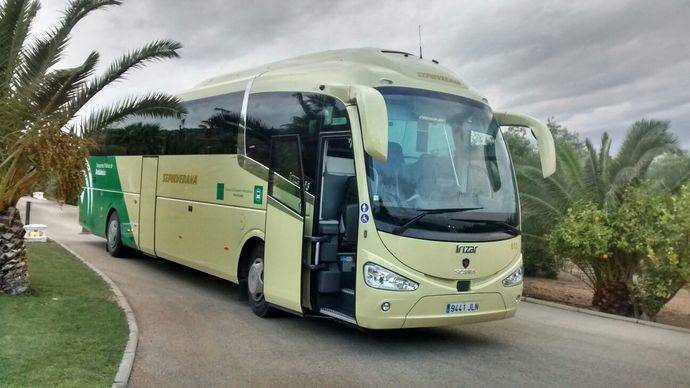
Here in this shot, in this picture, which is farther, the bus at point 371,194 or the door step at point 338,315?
the door step at point 338,315

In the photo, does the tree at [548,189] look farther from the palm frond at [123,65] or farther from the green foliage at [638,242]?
the palm frond at [123,65]

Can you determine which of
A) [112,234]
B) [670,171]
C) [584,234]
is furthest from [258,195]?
[670,171]

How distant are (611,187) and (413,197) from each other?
664 centimetres

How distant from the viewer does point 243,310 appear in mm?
9516

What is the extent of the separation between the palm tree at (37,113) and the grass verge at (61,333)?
80 centimetres

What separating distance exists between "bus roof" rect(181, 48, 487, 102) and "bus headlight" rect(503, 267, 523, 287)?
230cm

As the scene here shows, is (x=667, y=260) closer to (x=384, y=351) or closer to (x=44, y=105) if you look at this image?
(x=384, y=351)

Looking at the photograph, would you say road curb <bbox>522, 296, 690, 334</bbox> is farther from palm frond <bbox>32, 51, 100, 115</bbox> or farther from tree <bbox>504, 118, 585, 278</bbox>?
palm frond <bbox>32, 51, 100, 115</bbox>

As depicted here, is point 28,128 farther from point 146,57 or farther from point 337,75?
point 337,75

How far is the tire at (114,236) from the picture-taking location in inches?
566

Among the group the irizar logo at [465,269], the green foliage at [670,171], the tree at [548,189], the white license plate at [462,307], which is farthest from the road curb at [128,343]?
the green foliage at [670,171]

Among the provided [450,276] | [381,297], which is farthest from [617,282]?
[381,297]

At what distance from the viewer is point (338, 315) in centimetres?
727

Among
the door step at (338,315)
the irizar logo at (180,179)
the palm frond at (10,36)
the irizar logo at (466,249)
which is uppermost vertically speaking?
the palm frond at (10,36)
